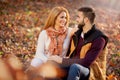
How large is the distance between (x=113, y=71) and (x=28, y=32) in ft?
9.94

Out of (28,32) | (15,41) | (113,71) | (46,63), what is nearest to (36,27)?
(28,32)

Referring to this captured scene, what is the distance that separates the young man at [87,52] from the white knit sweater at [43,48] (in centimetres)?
26

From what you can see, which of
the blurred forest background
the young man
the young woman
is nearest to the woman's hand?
the young man

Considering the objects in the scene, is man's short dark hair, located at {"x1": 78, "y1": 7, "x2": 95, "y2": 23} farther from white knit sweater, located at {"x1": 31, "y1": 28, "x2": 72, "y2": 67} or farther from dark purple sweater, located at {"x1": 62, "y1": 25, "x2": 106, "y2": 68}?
white knit sweater, located at {"x1": 31, "y1": 28, "x2": 72, "y2": 67}

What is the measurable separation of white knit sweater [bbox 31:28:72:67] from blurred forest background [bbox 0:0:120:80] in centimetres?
123

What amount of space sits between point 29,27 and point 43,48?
454cm

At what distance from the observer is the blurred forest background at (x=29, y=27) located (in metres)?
7.63

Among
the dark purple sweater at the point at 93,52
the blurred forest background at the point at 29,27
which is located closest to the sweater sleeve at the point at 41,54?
the dark purple sweater at the point at 93,52

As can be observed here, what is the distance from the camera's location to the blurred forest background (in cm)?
763

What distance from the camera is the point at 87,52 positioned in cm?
492

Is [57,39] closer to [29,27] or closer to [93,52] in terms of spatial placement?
[93,52]

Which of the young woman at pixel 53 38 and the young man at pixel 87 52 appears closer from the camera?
the young man at pixel 87 52

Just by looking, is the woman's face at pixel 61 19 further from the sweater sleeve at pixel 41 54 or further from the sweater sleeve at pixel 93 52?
the sweater sleeve at pixel 93 52

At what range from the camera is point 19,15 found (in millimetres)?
10859
